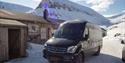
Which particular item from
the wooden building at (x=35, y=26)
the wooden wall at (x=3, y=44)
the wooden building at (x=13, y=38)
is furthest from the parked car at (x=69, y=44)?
the wooden building at (x=35, y=26)

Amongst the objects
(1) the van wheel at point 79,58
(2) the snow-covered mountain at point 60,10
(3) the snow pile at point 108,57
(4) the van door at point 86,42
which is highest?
(2) the snow-covered mountain at point 60,10

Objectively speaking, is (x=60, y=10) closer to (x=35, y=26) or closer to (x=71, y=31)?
(x=35, y=26)

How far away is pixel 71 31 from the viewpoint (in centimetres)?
1245

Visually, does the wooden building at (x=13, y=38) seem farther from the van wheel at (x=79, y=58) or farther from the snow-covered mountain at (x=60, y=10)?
the snow-covered mountain at (x=60, y=10)

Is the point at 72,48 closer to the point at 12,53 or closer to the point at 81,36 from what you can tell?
the point at 81,36

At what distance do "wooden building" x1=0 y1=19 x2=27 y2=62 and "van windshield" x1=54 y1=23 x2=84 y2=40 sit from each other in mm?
3086

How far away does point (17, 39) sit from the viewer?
1467cm

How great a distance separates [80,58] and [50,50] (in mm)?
1732

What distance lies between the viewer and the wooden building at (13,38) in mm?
12902

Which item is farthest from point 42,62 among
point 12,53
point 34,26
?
point 34,26

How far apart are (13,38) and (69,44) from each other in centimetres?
548

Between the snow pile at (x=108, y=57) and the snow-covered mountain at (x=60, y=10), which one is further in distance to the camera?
the snow-covered mountain at (x=60, y=10)

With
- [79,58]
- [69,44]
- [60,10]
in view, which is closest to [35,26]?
[79,58]

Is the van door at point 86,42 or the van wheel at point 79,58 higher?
the van door at point 86,42
